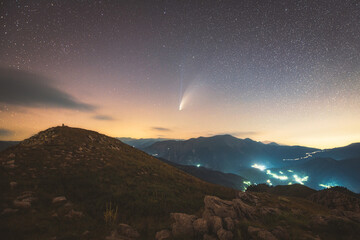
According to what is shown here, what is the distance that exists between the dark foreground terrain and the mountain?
5cm

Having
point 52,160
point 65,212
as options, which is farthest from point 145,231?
point 52,160

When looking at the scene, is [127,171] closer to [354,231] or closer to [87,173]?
[87,173]

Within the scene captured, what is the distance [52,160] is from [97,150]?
6.96 m

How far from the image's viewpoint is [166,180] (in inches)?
819

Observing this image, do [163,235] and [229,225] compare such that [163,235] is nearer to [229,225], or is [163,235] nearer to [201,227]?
[201,227]

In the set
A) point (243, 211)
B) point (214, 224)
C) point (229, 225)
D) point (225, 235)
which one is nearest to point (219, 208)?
point (229, 225)

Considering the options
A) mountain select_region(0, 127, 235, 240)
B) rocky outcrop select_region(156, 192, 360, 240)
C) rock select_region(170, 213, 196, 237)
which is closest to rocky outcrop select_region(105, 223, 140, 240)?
mountain select_region(0, 127, 235, 240)

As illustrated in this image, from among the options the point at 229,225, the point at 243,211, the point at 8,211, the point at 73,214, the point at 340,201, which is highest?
the point at 8,211

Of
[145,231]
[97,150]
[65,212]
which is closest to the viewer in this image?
[145,231]

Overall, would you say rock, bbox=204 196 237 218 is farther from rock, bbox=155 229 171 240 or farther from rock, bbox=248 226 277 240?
rock, bbox=155 229 171 240

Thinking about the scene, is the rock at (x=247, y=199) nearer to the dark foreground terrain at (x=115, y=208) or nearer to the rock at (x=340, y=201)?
the dark foreground terrain at (x=115, y=208)

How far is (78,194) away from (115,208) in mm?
3811

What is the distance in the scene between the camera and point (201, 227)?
30.3ft

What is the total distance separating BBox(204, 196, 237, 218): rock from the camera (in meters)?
11.5
